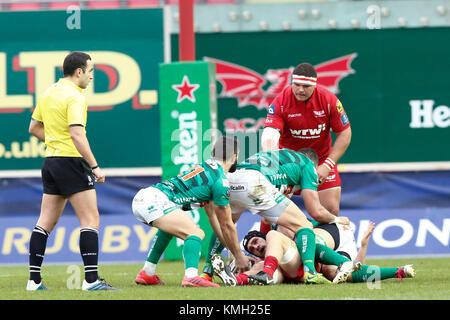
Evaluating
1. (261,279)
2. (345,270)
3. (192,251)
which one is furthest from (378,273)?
(192,251)

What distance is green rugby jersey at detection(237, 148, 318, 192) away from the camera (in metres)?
8.38

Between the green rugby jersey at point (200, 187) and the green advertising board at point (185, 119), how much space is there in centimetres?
409

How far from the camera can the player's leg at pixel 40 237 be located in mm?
7629

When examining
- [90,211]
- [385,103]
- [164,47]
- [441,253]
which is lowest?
[441,253]

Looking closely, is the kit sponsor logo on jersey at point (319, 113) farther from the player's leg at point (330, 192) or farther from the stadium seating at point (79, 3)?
the stadium seating at point (79, 3)

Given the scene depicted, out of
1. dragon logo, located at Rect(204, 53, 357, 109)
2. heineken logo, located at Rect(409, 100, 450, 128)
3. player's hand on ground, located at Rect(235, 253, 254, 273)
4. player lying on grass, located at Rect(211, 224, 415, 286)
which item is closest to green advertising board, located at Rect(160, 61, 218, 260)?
dragon logo, located at Rect(204, 53, 357, 109)

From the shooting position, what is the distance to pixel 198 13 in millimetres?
14195

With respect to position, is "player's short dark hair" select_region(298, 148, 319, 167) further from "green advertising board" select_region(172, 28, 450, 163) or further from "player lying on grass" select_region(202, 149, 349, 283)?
"green advertising board" select_region(172, 28, 450, 163)

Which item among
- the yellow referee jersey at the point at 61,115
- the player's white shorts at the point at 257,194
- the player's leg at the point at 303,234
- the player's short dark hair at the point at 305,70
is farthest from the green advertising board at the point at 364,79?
the yellow referee jersey at the point at 61,115

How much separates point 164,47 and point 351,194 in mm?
3630

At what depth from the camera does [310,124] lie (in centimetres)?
962
